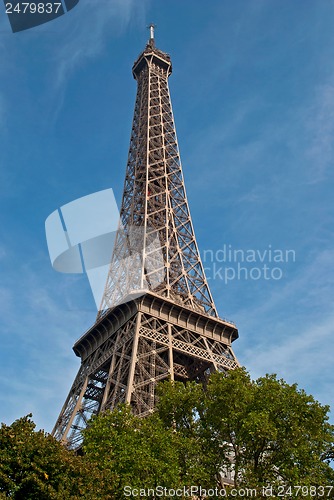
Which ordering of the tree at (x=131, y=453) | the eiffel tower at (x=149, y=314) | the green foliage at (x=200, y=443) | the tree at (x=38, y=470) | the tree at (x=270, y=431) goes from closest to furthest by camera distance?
the tree at (x=38, y=470) < the green foliage at (x=200, y=443) < the tree at (x=131, y=453) < the tree at (x=270, y=431) < the eiffel tower at (x=149, y=314)

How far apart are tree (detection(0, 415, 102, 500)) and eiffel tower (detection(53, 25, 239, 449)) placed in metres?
13.3

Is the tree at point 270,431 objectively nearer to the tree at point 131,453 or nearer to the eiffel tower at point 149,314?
the tree at point 131,453

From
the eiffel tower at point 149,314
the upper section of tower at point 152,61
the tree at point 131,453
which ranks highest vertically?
the upper section of tower at point 152,61

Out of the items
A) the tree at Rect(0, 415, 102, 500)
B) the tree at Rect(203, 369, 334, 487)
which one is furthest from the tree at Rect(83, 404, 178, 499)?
the tree at Rect(203, 369, 334, 487)

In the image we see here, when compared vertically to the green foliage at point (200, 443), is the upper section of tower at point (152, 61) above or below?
above

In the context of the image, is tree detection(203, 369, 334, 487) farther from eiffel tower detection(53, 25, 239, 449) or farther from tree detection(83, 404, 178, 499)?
eiffel tower detection(53, 25, 239, 449)

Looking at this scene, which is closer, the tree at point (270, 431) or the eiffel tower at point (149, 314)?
the tree at point (270, 431)

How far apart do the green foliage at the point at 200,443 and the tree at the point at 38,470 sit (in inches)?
1.3

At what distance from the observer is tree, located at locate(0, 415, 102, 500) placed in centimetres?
1719

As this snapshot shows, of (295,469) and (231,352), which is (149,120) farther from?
(295,469)

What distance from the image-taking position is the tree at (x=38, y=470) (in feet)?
56.4

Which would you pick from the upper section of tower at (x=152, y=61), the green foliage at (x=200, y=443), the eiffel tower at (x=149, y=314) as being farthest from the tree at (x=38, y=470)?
the upper section of tower at (x=152, y=61)

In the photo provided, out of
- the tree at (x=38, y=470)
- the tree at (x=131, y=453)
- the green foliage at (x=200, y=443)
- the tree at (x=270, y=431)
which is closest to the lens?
the tree at (x=38, y=470)

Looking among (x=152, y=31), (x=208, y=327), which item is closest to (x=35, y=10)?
(x=208, y=327)
